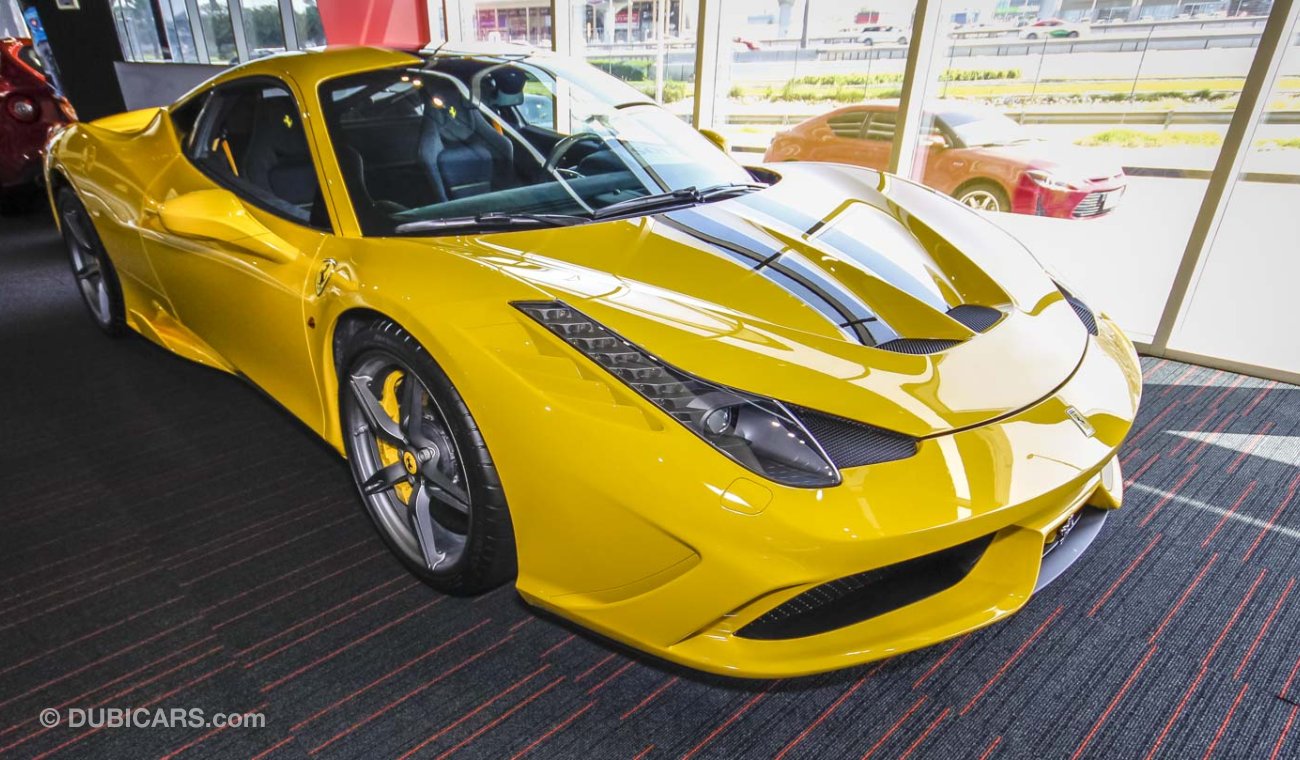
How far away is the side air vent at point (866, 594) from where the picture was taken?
1130 millimetres

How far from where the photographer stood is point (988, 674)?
144 cm

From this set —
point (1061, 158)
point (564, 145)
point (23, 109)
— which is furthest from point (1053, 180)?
point (23, 109)

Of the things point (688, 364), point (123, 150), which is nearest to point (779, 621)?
point (688, 364)

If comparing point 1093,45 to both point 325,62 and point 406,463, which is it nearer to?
point 325,62

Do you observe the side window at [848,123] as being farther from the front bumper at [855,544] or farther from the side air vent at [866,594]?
the side air vent at [866,594]

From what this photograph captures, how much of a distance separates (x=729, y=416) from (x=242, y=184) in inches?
63.9

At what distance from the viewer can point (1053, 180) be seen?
3.51 meters

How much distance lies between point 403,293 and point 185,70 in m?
4.92

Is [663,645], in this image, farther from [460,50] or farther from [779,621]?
[460,50]

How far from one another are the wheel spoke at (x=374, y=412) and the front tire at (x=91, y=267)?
1.75 m

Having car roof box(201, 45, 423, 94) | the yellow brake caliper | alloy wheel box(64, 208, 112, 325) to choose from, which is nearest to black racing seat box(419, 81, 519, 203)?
car roof box(201, 45, 423, 94)

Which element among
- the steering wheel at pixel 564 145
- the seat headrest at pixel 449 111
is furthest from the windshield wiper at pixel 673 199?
the seat headrest at pixel 449 111

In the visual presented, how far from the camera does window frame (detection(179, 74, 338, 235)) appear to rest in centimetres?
161

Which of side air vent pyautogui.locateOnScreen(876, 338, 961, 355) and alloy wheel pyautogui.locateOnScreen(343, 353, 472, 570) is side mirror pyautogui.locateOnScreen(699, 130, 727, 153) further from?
alloy wheel pyautogui.locateOnScreen(343, 353, 472, 570)
